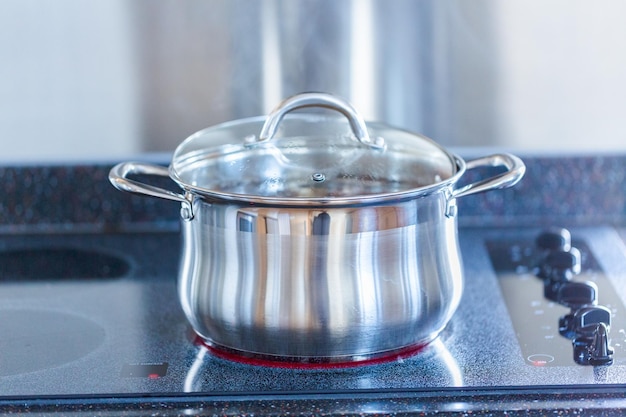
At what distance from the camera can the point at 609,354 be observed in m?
0.81

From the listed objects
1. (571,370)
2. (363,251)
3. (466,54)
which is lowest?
(571,370)

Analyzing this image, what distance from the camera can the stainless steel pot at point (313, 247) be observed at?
0.77 m

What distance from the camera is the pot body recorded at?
77cm

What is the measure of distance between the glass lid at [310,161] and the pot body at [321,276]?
0.28ft

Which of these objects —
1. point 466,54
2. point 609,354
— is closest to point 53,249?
point 466,54

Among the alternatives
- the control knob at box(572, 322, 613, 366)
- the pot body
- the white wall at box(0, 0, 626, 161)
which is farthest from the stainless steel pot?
the white wall at box(0, 0, 626, 161)

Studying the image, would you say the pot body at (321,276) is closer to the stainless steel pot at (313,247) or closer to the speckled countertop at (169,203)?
the stainless steel pot at (313,247)

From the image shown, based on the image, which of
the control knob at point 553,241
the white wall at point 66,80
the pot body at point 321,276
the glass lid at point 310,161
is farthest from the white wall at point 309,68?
the pot body at point 321,276

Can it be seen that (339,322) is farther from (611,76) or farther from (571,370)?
(611,76)

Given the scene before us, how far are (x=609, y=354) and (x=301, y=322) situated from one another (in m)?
0.30

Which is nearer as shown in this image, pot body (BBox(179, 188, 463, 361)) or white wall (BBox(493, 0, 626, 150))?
pot body (BBox(179, 188, 463, 361))

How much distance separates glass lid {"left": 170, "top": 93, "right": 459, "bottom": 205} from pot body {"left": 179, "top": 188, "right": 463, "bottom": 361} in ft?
0.28

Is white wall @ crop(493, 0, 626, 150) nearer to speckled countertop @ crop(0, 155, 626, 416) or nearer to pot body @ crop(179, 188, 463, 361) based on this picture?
speckled countertop @ crop(0, 155, 626, 416)

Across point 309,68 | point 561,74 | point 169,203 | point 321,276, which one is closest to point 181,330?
point 321,276
